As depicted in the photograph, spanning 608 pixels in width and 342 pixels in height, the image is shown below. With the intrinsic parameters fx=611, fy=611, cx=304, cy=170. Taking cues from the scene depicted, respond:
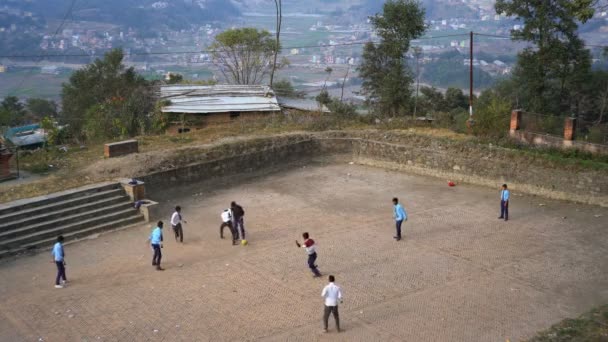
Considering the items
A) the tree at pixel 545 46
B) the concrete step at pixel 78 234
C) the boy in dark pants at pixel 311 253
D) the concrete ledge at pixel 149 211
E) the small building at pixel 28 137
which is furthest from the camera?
the small building at pixel 28 137

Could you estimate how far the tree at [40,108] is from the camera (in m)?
46.3

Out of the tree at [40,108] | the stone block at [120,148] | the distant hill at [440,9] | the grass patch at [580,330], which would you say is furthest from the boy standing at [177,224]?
the distant hill at [440,9]

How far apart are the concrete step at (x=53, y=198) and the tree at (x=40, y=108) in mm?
32363

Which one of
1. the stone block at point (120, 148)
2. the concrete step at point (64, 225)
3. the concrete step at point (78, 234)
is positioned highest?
the stone block at point (120, 148)

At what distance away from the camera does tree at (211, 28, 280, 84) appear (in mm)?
39344

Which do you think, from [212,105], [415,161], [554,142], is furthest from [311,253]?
[212,105]

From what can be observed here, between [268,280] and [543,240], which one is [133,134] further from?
[543,240]

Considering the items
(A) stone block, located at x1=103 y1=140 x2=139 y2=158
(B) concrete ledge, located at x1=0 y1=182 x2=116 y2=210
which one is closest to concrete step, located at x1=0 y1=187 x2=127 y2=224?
(B) concrete ledge, located at x1=0 y1=182 x2=116 y2=210

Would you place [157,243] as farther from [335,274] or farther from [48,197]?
[48,197]

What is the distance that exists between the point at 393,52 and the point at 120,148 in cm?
1405

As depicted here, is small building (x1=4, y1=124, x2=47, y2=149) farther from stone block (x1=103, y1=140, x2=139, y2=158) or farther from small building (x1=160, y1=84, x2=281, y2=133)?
stone block (x1=103, y1=140, x2=139, y2=158)

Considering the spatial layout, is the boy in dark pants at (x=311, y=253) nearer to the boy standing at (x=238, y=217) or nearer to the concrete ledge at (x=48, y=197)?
the boy standing at (x=238, y=217)

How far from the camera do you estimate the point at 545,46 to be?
2650 centimetres

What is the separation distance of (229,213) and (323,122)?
32.8 feet
